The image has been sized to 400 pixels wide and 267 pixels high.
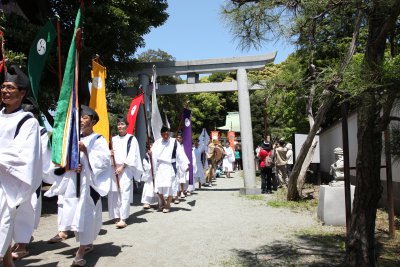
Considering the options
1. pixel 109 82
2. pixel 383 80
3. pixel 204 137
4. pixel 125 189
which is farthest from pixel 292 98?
pixel 204 137

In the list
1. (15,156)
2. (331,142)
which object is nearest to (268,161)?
(331,142)

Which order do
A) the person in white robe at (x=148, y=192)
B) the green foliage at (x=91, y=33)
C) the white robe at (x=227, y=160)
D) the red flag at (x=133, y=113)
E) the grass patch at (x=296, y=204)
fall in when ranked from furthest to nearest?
the white robe at (x=227, y=160), the person in white robe at (x=148, y=192), the grass patch at (x=296, y=204), the red flag at (x=133, y=113), the green foliage at (x=91, y=33)

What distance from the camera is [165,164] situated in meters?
9.25

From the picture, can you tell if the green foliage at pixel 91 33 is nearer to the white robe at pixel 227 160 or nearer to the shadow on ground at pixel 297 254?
the shadow on ground at pixel 297 254

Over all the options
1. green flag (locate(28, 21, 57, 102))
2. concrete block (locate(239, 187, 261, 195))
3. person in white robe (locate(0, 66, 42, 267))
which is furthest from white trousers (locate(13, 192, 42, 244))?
concrete block (locate(239, 187, 261, 195))

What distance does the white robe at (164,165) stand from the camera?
29.6ft

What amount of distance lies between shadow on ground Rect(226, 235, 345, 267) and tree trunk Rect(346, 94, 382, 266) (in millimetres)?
649

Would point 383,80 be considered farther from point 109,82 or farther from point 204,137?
point 204,137

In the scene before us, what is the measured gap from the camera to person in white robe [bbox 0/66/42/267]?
344 cm

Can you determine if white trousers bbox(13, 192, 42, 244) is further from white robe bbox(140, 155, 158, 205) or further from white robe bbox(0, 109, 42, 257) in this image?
white robe bbox(140, 155, 158, 205)

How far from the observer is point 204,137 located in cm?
1797

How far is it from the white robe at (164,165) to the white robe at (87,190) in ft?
11.8

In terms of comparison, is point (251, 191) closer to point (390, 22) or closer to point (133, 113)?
point (133, 113)

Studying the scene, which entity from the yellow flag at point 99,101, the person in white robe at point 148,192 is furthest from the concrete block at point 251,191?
the yellow flag at point 99,101
